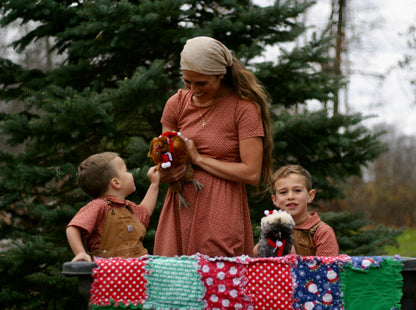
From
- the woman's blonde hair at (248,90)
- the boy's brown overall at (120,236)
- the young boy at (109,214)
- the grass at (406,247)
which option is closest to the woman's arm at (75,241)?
the young boy at (109,214)

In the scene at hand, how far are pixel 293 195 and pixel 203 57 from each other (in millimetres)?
946

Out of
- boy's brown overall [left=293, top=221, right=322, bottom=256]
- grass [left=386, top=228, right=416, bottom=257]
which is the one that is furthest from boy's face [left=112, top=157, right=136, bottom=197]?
grass [left=386, top=228, right=416, bottom=257]

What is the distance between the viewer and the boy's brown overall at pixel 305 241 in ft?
8.04

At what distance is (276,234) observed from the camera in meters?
2.13

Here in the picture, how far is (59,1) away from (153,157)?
121 inches

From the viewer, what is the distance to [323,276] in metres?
1.87

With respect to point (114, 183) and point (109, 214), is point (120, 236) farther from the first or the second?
point (114, 183)

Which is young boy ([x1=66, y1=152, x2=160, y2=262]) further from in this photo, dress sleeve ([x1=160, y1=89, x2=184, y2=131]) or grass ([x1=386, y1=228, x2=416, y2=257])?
grass ([x1=386, y1=228, x2=416, y2=257])

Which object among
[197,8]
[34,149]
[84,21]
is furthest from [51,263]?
[197,8]

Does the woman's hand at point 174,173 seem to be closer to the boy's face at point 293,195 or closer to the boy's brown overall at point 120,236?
the boy's brown overall at point 120,236

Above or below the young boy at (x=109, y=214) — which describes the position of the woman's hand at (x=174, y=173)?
above

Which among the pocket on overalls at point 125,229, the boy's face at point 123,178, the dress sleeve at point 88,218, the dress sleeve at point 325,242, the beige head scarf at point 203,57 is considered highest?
the beige head scarf at point 203,57

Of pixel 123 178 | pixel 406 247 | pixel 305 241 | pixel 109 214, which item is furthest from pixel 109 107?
pixel 406 247

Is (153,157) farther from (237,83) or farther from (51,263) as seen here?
(51,263)
